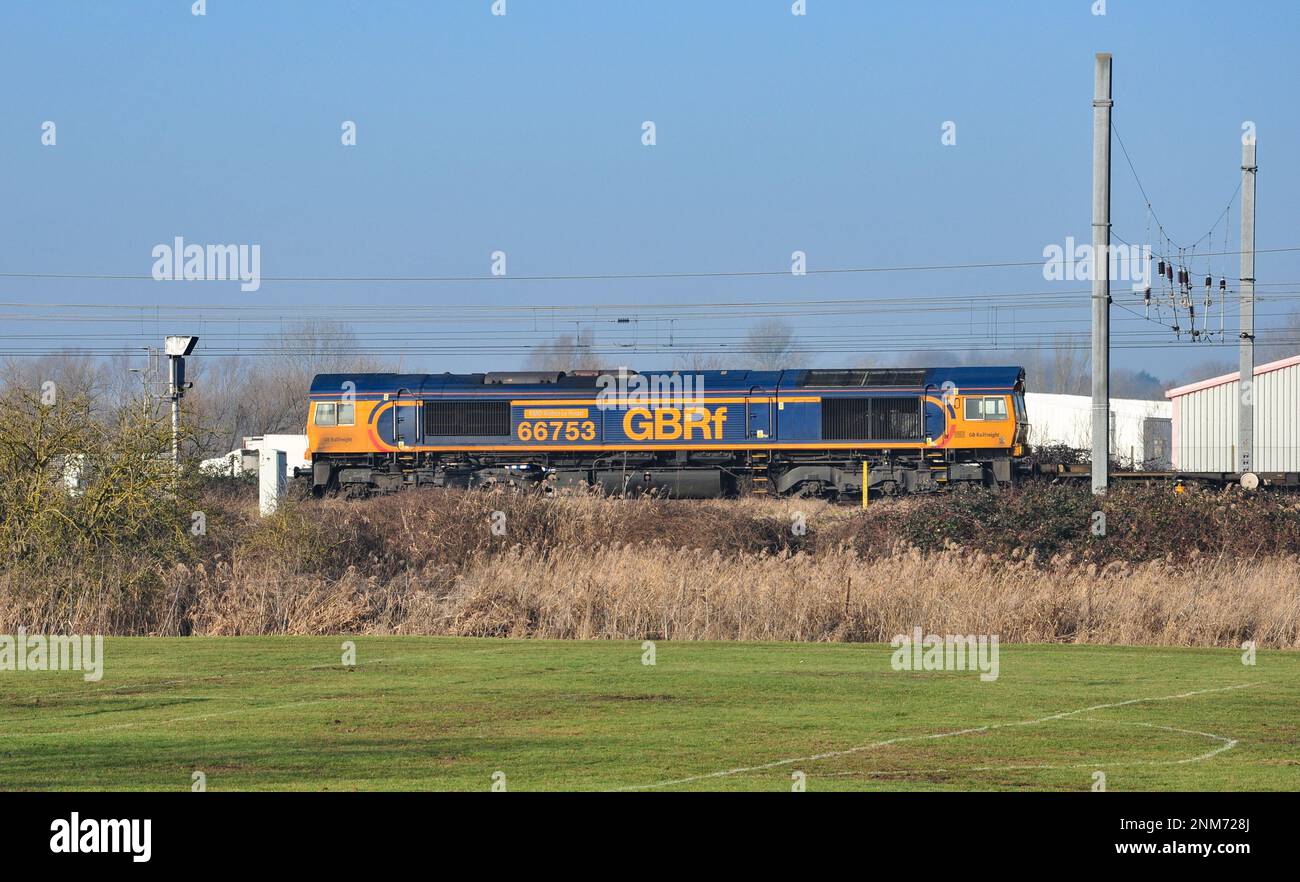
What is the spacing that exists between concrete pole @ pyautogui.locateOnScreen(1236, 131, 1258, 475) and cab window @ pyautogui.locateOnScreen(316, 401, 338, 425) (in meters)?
27.8

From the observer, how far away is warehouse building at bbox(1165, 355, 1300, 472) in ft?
181

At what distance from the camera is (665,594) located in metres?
19.5

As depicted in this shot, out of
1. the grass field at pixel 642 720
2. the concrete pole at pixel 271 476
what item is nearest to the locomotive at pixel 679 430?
the concrete pole at pixel 271 476

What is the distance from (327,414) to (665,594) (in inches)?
1209

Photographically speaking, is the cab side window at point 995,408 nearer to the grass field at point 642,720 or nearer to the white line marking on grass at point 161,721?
the grass field at point 642,720

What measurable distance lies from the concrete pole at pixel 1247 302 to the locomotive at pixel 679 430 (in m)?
7.37

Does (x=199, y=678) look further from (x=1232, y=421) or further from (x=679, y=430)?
(x=1232, y=421)

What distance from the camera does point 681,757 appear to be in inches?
406

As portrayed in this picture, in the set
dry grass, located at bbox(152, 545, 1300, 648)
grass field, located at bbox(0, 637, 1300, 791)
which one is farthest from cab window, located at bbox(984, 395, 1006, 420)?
grass field, located at bbox(0, 637, 1300, 791)

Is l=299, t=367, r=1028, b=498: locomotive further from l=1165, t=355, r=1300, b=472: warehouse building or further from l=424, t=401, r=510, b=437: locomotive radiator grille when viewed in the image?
l=1165, t=355, r=1300, b=472: warehouse building

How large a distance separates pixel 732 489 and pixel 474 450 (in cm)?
853

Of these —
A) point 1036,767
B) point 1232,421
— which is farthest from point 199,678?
point 1232,421

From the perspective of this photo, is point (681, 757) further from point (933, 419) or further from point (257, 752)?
point (933, 419)
